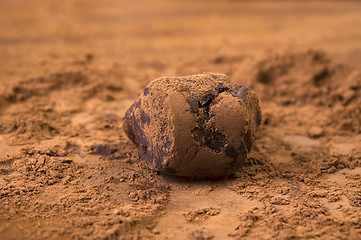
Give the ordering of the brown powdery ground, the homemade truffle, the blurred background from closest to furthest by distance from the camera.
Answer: the brown powdery ground, the homemade truffle, the blurred background

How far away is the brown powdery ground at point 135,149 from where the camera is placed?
219 centimetres

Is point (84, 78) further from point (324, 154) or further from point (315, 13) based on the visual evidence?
point (315, 13)

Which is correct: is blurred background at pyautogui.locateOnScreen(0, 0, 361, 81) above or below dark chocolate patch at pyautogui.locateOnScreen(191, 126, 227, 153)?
above

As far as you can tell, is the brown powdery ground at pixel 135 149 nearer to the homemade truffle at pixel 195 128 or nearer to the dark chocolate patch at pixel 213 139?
the homemade truffle at pixel 195 128

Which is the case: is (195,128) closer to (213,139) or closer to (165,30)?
(213,139)

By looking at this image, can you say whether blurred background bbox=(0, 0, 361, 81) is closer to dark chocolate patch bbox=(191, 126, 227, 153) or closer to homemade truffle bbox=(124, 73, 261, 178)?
homemade truffle bbox=(124, 73, 261, 178)

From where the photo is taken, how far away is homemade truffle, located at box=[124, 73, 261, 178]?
7.98 ft

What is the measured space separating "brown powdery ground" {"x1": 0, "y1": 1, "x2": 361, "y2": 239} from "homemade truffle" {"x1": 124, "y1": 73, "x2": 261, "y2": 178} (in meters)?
0.16

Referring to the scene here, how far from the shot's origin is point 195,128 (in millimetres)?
2453

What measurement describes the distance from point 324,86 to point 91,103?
92.6 inches

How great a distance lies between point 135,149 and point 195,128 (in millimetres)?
652

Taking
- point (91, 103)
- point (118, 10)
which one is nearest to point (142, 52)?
point (91, 103)

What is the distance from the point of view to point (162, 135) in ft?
8.14

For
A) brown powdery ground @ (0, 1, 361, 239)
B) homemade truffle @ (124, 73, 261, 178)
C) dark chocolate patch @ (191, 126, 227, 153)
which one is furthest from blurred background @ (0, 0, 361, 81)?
dark chocolate patch @ (191, 126, 227, 153)
